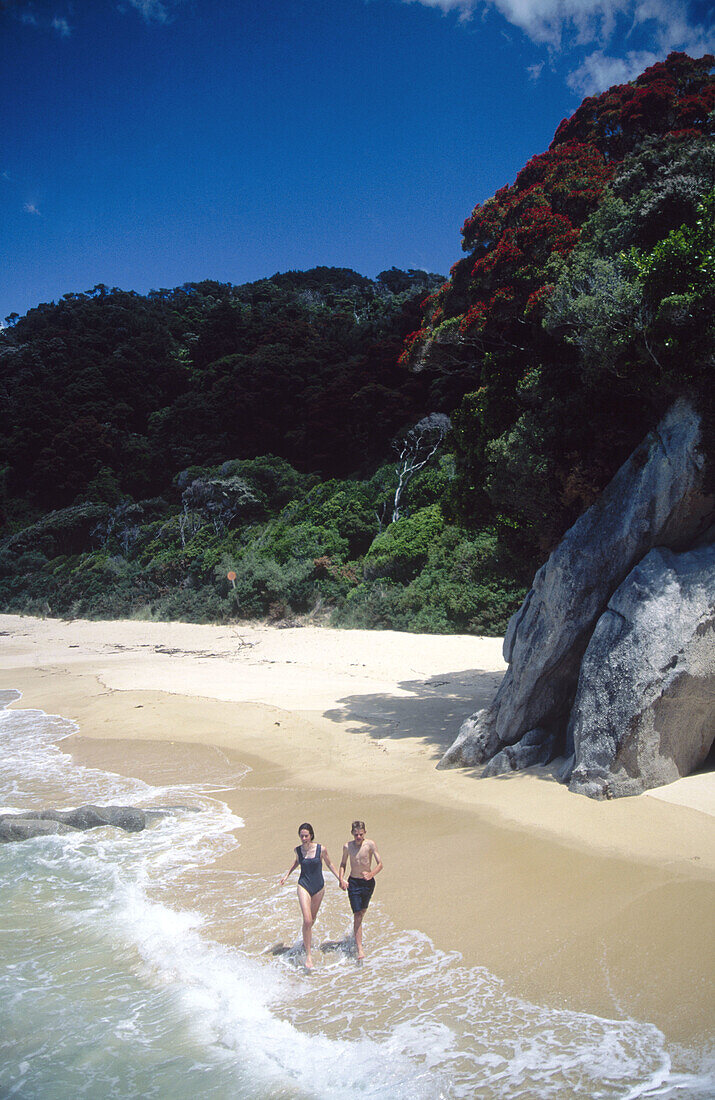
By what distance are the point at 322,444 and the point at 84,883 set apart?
29.1 m

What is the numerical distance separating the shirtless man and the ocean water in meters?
0.26

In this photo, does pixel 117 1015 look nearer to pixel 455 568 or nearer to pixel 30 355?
pixel 455 568

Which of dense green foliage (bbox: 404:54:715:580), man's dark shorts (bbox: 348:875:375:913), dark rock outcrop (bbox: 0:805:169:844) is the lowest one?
dark rock outcrop (bbox: 0:805:169:844)

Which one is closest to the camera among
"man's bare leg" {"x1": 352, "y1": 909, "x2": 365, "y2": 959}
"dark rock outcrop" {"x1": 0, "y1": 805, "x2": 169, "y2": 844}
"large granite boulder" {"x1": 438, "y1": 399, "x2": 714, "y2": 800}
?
"man's bare leg" {"x1": 352, "y1": 909, "x2": 365, "y2": 959}

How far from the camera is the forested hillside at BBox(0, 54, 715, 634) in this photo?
825 centimetres

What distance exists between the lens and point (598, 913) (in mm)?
5008

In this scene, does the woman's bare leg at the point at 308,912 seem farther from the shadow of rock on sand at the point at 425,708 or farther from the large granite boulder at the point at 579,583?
the shadow of rock on sand at the point at 425,708

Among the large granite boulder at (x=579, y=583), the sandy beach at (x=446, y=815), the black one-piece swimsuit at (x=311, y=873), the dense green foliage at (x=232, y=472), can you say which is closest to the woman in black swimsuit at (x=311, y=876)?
the black one-piece swimsuit at (x=311, y=873)

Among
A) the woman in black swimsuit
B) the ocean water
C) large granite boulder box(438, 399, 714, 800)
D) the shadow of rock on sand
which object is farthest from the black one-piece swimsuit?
the shadow of rock on sand

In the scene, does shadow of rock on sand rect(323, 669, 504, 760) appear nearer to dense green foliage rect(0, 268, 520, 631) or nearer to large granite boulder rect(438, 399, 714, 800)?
large granite boulder rect(438, 399, 714, 800)

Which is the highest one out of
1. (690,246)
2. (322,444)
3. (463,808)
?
(322,444)

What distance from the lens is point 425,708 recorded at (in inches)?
491

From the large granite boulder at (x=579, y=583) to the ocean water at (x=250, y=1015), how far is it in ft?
11.0

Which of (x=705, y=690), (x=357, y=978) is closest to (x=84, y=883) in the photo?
(x=357, y=978)
